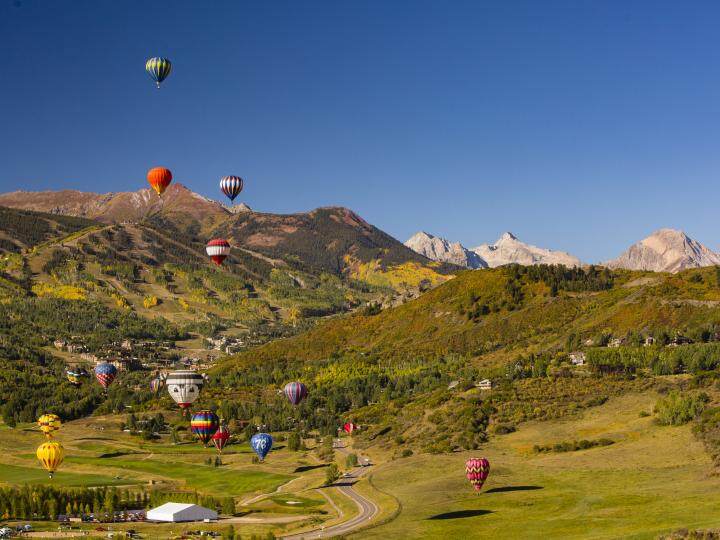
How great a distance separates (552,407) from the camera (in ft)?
618

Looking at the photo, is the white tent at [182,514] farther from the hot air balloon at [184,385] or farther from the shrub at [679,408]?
the shrub at [679,408]

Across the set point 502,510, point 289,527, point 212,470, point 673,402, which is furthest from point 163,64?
point 673,402

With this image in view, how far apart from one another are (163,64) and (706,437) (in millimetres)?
118993

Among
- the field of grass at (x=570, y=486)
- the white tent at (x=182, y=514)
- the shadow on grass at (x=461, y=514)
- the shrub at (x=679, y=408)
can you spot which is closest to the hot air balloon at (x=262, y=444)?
the field of grass at (x=570, y=486)

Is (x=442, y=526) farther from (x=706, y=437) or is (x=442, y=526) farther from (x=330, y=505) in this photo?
(x=706, y=437)

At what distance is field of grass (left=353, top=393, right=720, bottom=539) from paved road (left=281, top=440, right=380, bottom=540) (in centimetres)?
443

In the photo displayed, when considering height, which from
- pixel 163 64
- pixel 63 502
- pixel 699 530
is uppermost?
pixel 163 64

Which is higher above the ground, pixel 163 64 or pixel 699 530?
pixel 163 64

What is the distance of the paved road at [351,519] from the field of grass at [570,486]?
4.43 meters

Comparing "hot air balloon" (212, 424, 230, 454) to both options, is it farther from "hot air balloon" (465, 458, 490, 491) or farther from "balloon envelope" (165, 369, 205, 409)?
"hot air balloon" (465, 458, 490, 491)

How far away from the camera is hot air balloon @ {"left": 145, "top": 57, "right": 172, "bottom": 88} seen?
16875 centimetres

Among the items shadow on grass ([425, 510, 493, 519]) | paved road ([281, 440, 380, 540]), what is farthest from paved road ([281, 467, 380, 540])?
shadow on grass ([425, 510, 493, 519])

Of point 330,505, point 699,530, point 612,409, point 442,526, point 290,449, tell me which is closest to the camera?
point 699,530

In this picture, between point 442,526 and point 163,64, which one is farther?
point 163,64
